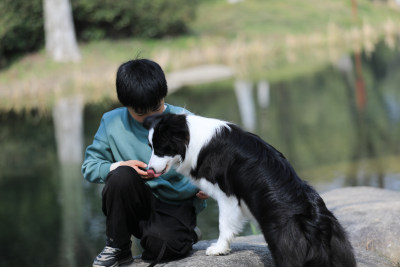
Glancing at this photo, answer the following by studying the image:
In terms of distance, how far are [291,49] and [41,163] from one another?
1738cm

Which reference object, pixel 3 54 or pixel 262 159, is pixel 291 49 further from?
pixel 262 159

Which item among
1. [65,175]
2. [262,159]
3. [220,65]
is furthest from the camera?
[220,65]

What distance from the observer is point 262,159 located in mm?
3771

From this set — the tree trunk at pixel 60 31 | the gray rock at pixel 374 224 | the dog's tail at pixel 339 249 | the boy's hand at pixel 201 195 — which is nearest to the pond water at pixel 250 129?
the gray rock at pixel 374 224

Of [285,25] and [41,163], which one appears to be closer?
[41,163]

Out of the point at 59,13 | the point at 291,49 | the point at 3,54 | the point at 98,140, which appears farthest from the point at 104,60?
the point at 98,140

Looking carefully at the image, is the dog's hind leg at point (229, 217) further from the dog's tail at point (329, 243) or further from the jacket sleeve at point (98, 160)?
the jacket sleeve at point (98, 160)

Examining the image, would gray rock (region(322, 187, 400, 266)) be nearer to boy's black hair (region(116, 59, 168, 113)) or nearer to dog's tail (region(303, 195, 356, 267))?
dog's tail (region(303, 195, 356, 267))

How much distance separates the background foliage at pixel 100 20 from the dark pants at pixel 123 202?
2060 centimetres

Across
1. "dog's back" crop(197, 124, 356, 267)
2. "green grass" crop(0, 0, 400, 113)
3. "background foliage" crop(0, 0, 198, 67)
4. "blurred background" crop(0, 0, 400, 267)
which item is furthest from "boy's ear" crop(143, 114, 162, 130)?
"background foliage" crop(0, 0, 198, 67)

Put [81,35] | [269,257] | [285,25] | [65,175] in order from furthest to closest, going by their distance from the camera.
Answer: [285,25] → [81,35] → [65,175] → [269,257]

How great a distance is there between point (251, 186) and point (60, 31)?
2131cm

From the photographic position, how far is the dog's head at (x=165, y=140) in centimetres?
377

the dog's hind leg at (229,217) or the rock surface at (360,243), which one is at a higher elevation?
the dog's hind leg at (229,217)
